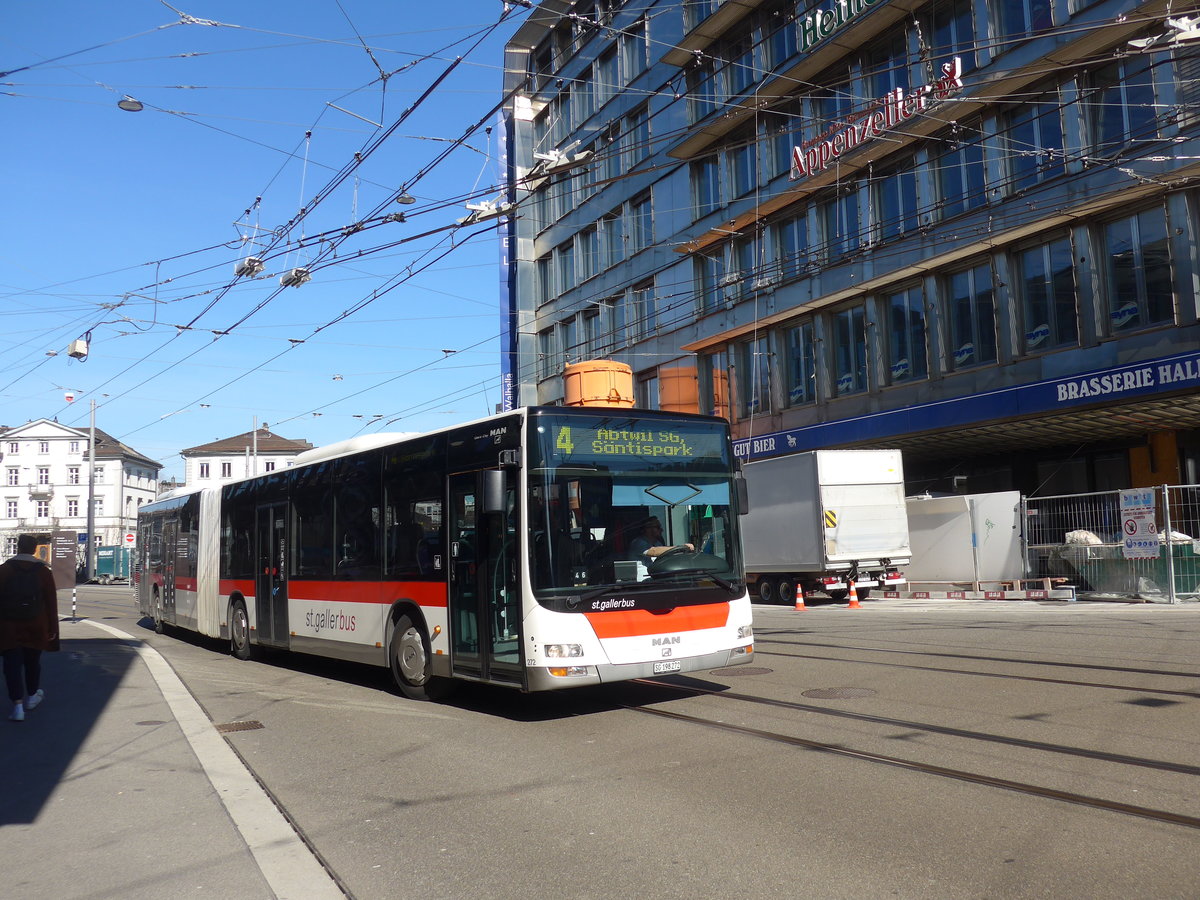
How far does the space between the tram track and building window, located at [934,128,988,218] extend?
20.6 m

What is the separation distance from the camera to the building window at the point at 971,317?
25859mm

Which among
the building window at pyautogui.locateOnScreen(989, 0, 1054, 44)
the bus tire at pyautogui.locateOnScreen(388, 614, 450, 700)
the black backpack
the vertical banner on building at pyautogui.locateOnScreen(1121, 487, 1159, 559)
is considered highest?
the building window at pyautogui.locateOnScreen(989, 0, 1054, 44)

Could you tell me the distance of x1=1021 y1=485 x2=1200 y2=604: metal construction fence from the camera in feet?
63.1

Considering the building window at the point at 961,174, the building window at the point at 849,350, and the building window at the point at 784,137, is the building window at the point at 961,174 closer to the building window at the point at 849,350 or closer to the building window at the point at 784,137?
the building window at the point at 849,350

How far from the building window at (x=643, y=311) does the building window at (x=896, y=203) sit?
1119 centimetres

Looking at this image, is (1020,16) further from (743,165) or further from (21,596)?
(21,596)

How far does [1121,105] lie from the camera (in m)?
21.4

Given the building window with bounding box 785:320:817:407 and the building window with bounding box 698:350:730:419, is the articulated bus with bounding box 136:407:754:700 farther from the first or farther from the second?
the building window with bounding box 698:350:730:419

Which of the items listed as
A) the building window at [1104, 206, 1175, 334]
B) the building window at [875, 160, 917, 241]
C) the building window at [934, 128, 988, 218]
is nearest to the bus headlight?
the building window at [1104, 206, 1175, 334]

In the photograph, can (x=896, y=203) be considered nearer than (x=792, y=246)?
Yes

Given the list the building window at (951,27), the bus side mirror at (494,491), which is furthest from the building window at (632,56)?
the bus side mirror at (494,491)

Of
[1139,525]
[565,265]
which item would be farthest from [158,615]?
[565,265]

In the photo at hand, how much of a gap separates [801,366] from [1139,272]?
1137 centimetres

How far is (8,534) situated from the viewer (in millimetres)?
86625
